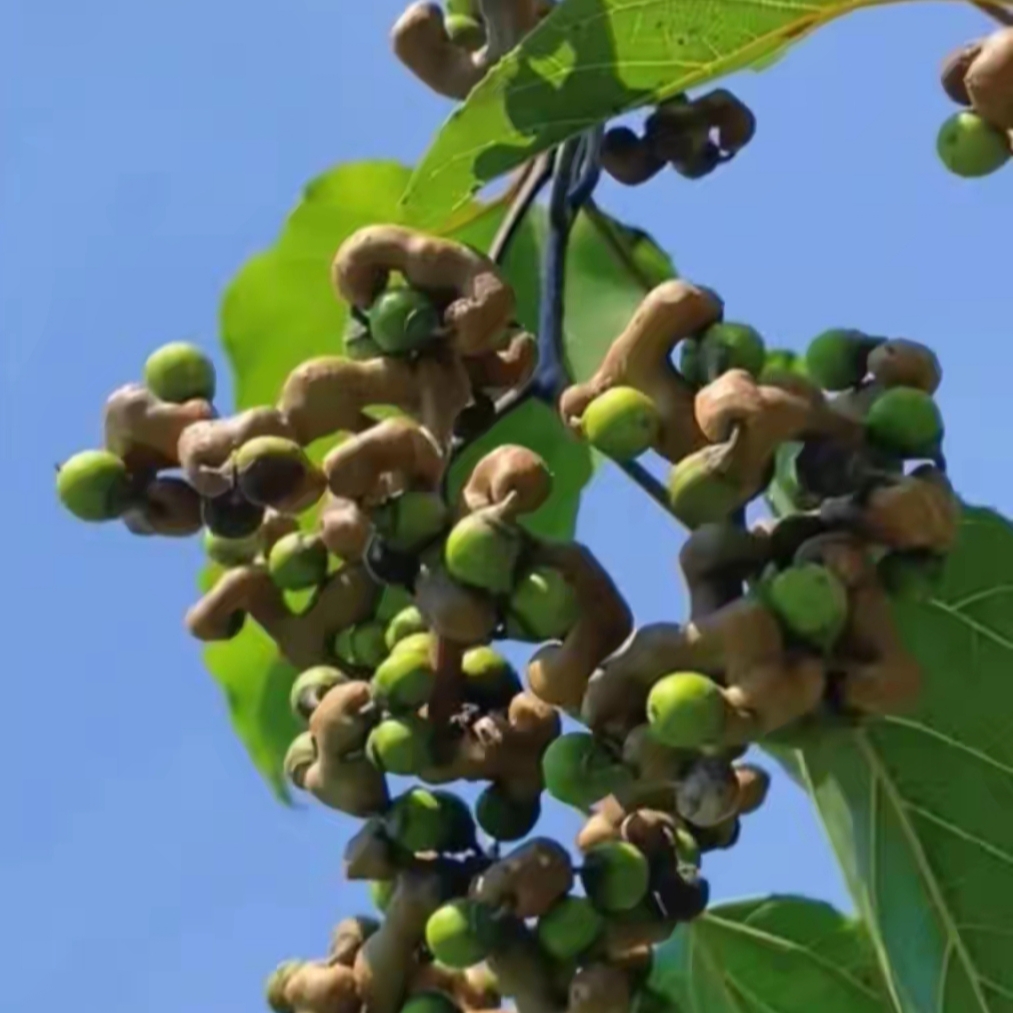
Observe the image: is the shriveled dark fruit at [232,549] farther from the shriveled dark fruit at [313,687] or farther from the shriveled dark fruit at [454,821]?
the shriveled dark fruit at [454,821]

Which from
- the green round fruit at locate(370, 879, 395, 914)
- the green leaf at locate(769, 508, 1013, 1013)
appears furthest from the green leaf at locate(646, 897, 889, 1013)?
the green round fruit at locate(370, 879, 395, 914)

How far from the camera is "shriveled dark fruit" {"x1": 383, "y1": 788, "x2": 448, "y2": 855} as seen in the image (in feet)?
5.41

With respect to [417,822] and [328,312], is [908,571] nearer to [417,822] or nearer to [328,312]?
[417,822]

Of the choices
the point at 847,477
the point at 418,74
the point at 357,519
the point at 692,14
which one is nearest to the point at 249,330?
the point at 418,74

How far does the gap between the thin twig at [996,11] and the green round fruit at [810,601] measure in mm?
519

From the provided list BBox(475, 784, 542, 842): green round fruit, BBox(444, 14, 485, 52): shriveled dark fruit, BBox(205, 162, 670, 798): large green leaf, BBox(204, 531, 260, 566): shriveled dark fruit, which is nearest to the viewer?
BBox(475, 784, 542, 842): green round fruit

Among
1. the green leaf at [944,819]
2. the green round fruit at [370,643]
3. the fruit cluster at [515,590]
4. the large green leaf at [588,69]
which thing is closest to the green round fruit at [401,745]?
the fruit cluster at [515,590]

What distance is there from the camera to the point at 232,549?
1.78 meters

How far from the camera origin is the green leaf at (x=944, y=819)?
1.84m

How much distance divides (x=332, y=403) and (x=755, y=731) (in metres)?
0.36

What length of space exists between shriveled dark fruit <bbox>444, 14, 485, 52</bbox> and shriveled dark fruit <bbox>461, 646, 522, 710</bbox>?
64 cm

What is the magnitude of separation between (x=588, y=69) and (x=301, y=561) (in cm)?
41

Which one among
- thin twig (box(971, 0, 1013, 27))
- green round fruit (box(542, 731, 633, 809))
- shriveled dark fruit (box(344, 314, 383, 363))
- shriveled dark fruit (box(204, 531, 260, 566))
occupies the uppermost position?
thin twig (box(971, 0, 1013, 27))

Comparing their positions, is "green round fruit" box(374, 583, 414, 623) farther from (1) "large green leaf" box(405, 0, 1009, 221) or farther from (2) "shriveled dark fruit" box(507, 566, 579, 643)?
(1) "large green leaf" box(405, 0, 1009, 221)
